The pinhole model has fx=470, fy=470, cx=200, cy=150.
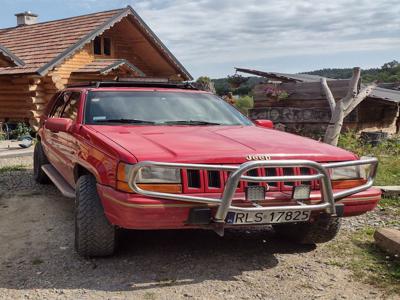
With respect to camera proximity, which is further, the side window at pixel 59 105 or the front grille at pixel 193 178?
the side window at pixel 59 105

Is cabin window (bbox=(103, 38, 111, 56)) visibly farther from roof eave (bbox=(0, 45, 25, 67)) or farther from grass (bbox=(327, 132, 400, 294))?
A: grass (bbox=(327, 132, 400, 294))

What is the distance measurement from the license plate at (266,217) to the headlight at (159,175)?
1.57 feet

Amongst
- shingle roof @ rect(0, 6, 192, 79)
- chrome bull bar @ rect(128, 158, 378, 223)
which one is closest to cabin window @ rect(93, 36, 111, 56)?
shingle roof @ rect(0, 6, 192, 79)

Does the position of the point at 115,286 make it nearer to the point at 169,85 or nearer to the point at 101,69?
the point at 169,85

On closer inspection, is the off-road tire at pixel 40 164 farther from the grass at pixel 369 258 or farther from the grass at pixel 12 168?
the grass at pixel 369 258

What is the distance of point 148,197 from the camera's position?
3.35 m

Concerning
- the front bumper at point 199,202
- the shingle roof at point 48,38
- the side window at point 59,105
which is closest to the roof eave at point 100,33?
the shingle roof at point 48,38

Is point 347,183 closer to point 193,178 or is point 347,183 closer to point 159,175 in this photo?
point 193,178

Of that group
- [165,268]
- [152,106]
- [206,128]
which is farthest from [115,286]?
[152,106]

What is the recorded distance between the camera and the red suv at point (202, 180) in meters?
3.35

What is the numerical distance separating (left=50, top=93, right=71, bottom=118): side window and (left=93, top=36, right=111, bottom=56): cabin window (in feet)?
41.4

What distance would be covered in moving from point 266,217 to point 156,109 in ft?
6.41

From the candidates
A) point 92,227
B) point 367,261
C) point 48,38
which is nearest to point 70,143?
point 92,227

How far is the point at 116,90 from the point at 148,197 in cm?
212
